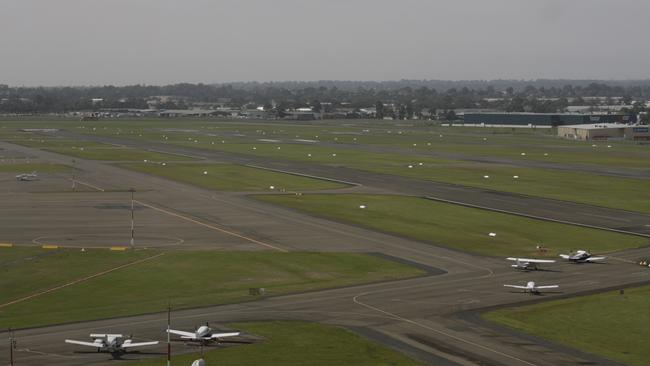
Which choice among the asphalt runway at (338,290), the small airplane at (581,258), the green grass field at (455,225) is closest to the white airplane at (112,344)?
the asphalt runway at (338,290)

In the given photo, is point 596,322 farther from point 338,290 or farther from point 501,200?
point 501,200

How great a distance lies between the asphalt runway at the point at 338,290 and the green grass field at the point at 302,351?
1361 millimetres

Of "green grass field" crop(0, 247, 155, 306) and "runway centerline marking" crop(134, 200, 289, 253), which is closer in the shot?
"green grass field" crop(0, 247, 155, 306)

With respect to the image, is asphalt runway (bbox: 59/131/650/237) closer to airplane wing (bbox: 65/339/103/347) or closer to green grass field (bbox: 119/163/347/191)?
green grass field (bbox: 119/163/347/191)

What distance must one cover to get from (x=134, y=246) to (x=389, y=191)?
188 feet

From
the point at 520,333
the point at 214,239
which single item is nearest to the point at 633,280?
the point at 520,333

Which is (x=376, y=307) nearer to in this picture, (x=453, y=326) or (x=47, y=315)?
(x=453, y=326)

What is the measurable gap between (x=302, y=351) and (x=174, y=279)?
23240mm

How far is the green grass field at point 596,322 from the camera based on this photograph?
57.1m

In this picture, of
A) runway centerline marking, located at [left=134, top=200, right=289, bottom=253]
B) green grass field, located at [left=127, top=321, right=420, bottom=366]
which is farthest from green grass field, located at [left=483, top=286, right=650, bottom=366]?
runway centerline marking, located at [left=134, top=200, right=289, bottom=253]

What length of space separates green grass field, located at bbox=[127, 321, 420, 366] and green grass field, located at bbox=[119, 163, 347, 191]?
273 ft

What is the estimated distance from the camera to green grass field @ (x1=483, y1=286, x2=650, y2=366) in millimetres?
57062

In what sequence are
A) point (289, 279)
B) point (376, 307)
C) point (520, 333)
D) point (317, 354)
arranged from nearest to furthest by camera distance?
point (317, 354)
point (520, 333)
point (376, 307)
point (289, 279)

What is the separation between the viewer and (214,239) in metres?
95.6
